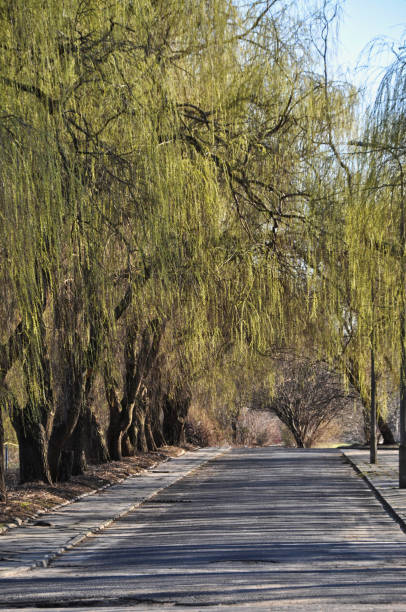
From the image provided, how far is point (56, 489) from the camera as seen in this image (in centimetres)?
2094

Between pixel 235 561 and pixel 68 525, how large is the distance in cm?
499

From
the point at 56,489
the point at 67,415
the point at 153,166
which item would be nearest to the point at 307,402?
the point at 67,415

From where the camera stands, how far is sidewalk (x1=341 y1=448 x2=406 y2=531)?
59.2ft

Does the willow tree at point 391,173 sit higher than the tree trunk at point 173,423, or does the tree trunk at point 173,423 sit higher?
the willow tree at point 391,173

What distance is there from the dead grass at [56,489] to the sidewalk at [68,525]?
0.89ft

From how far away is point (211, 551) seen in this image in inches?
486

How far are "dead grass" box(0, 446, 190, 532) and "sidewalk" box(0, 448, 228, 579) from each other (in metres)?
0.27

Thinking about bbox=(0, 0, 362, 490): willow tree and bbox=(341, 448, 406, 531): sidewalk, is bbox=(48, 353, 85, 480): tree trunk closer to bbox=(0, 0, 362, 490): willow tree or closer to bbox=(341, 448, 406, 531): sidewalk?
bbox=(0, 0, 362, 490): willow tree

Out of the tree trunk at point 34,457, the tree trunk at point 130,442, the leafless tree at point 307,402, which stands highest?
the tree trunk at point 34,457

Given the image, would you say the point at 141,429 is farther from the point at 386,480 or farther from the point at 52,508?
the point at 52,508

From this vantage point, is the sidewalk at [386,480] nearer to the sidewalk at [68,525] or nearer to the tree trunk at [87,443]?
the sidewalk at [68,525]

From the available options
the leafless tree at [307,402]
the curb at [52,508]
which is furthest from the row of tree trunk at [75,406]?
the leafless tree at [307,402]

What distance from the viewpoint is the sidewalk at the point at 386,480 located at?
711 inches

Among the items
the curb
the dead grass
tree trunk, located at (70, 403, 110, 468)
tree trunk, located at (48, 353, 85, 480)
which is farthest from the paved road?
tree trunk, located at (70, 403, 110, 468)
